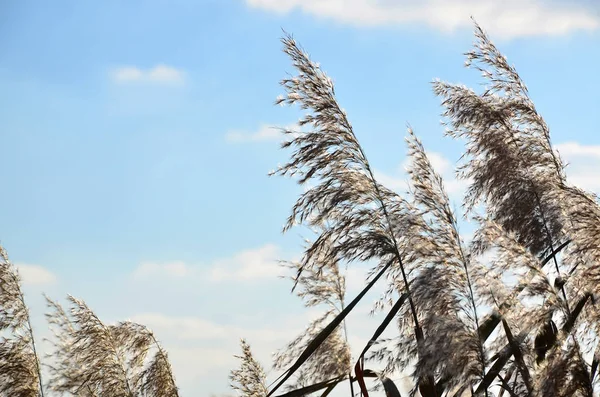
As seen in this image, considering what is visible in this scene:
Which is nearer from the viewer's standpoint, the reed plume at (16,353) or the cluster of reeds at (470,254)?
the cluster of reeds at (470,254)

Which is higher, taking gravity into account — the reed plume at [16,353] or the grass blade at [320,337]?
the reed plume at [16,353]

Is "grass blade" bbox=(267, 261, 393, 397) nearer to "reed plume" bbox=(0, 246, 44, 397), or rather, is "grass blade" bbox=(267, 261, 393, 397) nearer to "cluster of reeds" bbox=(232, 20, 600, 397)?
"cluster of reeds" bbox=(232, 20, 600, 397)

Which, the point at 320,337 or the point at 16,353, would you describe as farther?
the point at 16,353

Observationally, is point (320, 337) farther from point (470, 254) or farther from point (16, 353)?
point (16, 353)

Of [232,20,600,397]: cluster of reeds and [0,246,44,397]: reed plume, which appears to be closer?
[232,20,600,397]: cluster of reeds

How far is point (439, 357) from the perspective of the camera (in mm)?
4066

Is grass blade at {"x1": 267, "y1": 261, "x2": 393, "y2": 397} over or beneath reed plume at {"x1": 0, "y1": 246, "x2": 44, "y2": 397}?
beneath

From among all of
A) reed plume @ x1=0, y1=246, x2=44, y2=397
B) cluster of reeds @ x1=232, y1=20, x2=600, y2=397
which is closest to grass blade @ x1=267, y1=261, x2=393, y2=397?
cluster of reeds @ x1=232, y1=20, x2=600, y2=397

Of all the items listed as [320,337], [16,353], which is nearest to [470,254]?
[320,337]

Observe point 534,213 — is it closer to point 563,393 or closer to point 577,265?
point 577,265

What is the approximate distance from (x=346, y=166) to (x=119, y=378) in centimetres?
380

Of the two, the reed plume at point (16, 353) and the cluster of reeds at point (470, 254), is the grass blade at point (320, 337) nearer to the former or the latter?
the cluster of reeds at point (470, 254)

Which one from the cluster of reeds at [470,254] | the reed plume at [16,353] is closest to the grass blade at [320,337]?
the cluster of reeds at [470,254]

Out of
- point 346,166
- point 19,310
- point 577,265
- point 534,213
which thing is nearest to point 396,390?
point 577,265
